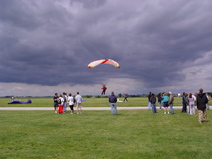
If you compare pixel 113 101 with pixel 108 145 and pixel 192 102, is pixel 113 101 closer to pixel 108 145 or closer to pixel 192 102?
pixel 192 102

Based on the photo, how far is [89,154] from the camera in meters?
7.19

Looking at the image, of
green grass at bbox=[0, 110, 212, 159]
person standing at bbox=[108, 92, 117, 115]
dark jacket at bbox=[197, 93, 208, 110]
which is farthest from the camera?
person standing at bbox=[108, 92, 117, 115]

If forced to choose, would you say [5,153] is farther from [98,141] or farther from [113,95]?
[113,95]

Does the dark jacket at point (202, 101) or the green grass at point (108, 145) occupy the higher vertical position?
the dark jacket at point (202, 101)

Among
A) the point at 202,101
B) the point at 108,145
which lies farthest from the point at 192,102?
the point at 108,145

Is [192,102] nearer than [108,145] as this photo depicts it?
No

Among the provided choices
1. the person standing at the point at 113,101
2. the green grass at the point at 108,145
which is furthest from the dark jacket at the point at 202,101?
the person standing at the point at 113,101

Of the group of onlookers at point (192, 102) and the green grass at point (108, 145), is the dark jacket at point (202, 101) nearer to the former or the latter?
the group of onlookers at point (192, 102)

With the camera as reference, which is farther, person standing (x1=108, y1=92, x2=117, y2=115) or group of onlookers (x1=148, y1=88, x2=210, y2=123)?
person standing (x1=108, y1=92, x2=117, y2=115)

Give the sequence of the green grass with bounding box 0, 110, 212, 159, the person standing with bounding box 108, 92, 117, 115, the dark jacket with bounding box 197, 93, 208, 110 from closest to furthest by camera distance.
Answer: the green grass with bounding box 0, 110, 212, 159, the dark jacket with bounding box 197, 93, 208, 110, the person standing with bounding box 108, 92, 117, 115

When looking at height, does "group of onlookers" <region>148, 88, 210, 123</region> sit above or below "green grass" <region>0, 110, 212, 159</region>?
above

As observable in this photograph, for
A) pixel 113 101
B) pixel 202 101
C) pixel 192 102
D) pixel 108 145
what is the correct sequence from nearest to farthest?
pixel 108 145 → pixel 202 101 → pixel 192 102 → pixel 113 101

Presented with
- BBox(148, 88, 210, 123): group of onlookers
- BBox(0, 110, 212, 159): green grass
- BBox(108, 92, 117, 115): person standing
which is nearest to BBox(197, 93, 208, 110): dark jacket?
BBox(148, 88, 210, 123): group of onlookers

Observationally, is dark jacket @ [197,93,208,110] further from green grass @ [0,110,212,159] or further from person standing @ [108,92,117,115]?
person standing @ [108,92,117,115]
